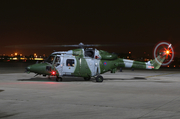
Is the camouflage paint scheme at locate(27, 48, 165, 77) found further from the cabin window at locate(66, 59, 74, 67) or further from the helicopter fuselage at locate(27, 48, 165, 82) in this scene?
the cabin window at locate(66, 59, 74, 67)

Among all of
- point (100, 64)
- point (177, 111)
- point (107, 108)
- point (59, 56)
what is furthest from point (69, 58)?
point (177, 111)

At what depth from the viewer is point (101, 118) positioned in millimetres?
7578

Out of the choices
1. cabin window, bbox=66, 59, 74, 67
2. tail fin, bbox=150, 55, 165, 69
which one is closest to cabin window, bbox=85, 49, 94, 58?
cabin window, bbox=66, 59, 74, 67

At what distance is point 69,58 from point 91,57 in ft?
6.35

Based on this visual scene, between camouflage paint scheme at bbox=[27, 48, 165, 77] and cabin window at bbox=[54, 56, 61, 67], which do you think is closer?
camouflage paint scheme at bbox=[27, 48, 165, 77]

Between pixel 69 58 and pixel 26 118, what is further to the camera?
pixel 69 58

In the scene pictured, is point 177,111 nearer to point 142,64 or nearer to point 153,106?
point 153,106

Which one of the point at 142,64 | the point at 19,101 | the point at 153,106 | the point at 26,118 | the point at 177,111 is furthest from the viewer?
the point at 142,64

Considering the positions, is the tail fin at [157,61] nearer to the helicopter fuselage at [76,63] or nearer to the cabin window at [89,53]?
the helicopter fuselage at [76,63]

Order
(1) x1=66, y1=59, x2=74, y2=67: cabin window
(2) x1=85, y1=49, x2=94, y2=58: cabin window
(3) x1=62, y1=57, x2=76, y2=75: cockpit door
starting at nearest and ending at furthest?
(3) x1=62, y1=57, x2=76, y2=75: cockpit door → (1) x1=66, y1=59, x2=74, y2=67: cabin window → (2) x1=85, y1=49, x2=94, y2=58: cabin window

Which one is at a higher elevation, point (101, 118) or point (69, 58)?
point (69, 58)

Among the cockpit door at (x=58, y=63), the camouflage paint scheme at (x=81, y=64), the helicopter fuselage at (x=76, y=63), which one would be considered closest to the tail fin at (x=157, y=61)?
the camouflage paint scheme at (x=81, y=64)

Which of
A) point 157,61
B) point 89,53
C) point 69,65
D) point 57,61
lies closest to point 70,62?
point 69,65

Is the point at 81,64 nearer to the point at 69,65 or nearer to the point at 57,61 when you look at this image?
the point at 69,65
